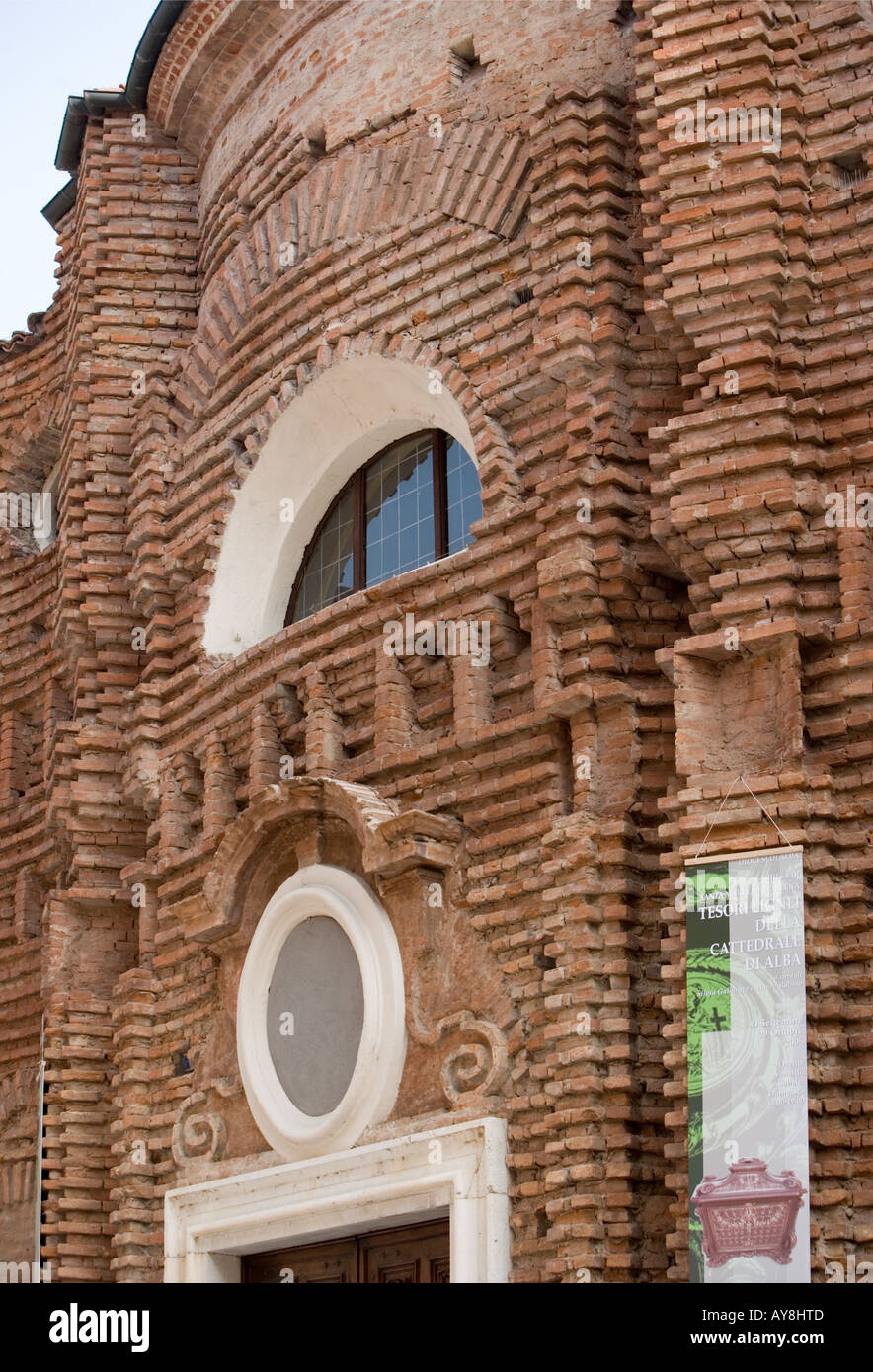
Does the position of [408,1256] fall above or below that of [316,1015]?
below

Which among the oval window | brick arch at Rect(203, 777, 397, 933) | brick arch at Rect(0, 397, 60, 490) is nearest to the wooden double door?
the oval window

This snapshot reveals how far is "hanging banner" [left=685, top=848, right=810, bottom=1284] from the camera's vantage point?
24.9 feet

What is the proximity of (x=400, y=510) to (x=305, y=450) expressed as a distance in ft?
2.61

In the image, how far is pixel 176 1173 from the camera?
10.8 metres

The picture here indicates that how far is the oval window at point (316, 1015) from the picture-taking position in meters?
9.91

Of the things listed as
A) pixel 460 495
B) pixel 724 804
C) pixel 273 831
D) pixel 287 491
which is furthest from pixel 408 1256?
pixel 287 491

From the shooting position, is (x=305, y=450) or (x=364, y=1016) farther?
(x=305, y=450)

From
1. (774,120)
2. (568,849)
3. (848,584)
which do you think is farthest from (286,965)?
(774,120)

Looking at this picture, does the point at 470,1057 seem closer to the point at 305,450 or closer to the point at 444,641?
the point at 444,641

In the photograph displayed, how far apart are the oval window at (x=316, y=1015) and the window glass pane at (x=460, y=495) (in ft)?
7.02

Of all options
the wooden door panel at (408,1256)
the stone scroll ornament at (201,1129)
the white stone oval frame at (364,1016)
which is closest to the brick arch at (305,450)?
the white stone oval frame at (364,1016)

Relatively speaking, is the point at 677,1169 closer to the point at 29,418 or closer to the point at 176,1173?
the point at 176,1173

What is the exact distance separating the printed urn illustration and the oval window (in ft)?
8.03

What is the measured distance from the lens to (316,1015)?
Answer: 10.1m
